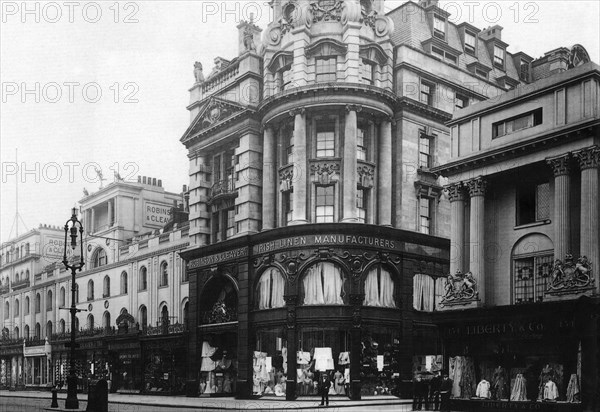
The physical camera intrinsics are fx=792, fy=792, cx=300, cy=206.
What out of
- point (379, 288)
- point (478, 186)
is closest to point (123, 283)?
point (379, 288)

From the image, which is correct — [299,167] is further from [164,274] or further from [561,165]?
[164,274]

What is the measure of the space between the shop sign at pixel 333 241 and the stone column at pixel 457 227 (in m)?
6.72

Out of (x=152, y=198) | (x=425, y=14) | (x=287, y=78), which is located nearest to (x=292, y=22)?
(x=287, y=78)

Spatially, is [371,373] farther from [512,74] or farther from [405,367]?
[512,74]

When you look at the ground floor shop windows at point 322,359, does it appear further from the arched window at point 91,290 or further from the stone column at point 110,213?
the arched window at point 91,290

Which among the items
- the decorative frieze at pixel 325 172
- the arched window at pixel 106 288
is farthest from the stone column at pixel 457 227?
the arched window at pixel 106 288

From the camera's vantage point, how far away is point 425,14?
48.1 meters

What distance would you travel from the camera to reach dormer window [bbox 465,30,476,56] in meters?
50.5

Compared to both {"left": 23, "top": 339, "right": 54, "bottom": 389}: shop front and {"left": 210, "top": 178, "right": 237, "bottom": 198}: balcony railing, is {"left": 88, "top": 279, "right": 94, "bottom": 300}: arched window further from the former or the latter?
{"left": 210, "top": 178, "right": 237, "bottom": 198}: balcony railing

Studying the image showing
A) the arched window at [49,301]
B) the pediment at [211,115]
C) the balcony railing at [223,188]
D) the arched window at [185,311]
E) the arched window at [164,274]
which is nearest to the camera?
the pediment at [211,115]

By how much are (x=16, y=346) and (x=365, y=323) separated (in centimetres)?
4853

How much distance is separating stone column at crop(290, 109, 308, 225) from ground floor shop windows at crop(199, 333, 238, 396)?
31.1ft

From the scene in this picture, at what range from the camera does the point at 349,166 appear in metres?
41.5

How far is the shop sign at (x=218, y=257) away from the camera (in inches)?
1777
